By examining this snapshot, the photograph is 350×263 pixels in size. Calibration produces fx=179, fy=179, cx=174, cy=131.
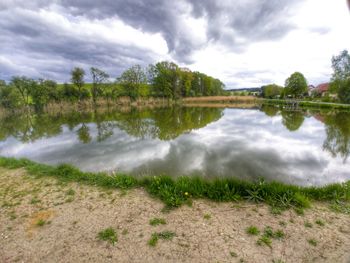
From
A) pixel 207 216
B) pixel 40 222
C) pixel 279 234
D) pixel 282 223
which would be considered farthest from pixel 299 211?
pixel 40 222

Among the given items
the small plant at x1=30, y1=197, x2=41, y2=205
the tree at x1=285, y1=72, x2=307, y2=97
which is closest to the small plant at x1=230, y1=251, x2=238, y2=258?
the small plant at x1=30, y1=197, x2=41, y2=205

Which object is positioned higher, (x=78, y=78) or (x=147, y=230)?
(x=78, y=78)

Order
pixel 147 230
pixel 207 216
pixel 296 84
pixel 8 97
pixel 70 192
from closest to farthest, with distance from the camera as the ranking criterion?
1. pixel 147 230
2. pixel 207 216
3. pixel 70 192
4. pixel 8 97
5. pixel 296 84

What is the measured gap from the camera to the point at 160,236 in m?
3.13

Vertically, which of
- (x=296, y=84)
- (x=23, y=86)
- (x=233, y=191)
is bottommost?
(x=233, y=191)

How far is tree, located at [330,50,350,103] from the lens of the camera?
3744 centimetres

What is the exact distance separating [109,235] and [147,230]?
66 cm

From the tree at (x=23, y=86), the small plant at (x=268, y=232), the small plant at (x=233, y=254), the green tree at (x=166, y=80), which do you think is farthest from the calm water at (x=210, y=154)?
the green tree at (x=166, y=80)

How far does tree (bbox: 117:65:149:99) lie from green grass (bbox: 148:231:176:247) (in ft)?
154

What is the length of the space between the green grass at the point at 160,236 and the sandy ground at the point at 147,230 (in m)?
0.08

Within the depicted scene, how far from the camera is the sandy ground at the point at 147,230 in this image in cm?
272

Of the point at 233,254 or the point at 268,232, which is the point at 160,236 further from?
the point at 268,232

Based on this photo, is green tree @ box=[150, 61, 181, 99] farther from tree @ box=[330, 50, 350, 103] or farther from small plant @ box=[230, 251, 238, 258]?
small plant @ box=[230, 251, 238, 258]

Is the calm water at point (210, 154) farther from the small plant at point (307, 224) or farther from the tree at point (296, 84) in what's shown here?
the tree at point (296, 84)
